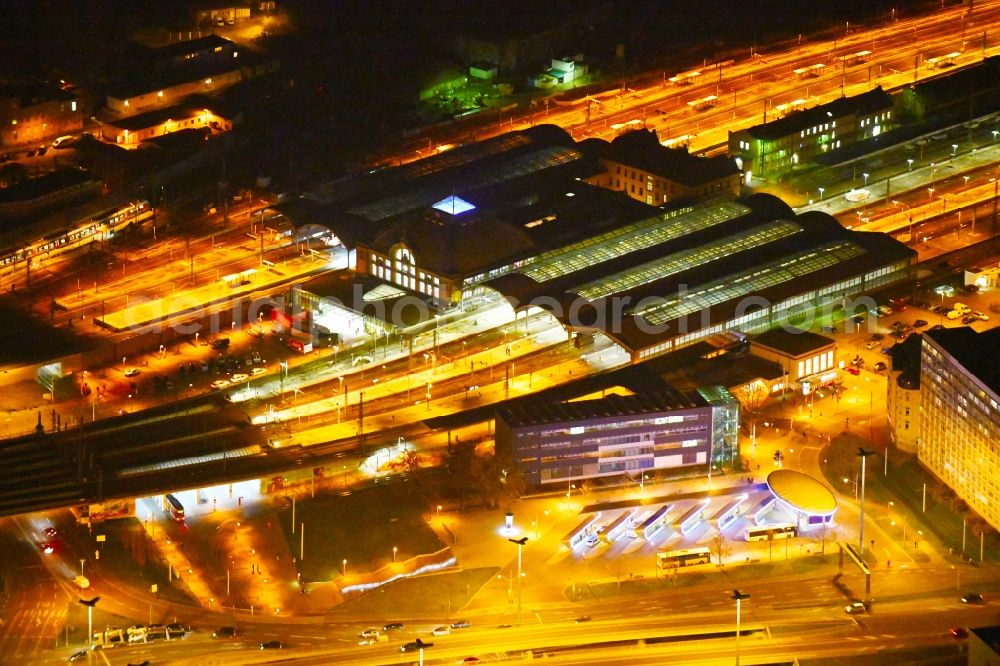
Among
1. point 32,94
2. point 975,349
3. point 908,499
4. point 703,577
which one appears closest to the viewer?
point 703,577

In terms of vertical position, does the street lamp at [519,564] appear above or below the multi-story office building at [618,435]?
below

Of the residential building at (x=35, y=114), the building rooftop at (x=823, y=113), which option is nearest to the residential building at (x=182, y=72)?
the residential building at (x=35, y=114)

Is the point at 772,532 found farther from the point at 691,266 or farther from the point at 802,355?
the point at 691,266

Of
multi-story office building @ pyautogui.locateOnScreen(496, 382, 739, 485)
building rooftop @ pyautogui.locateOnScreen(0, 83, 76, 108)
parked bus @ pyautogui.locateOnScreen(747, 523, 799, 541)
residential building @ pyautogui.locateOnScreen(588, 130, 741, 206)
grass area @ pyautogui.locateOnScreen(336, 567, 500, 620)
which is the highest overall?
building rooftop @ pyautogui.locateOnScreen(0, 83, 76, 108)

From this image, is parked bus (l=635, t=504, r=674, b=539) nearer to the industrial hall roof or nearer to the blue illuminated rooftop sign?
the industrial hall roof

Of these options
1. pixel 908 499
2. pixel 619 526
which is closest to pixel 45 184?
pixel 619 526

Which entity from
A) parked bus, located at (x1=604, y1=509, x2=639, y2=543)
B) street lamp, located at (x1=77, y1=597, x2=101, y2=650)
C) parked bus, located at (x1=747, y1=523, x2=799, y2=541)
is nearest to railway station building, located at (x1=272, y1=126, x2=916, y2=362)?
parked bus, located at (x1=604, y1=509, x2=639, y2=543)

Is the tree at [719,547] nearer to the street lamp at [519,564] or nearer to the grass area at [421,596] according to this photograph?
the street lamp at [519,564]
